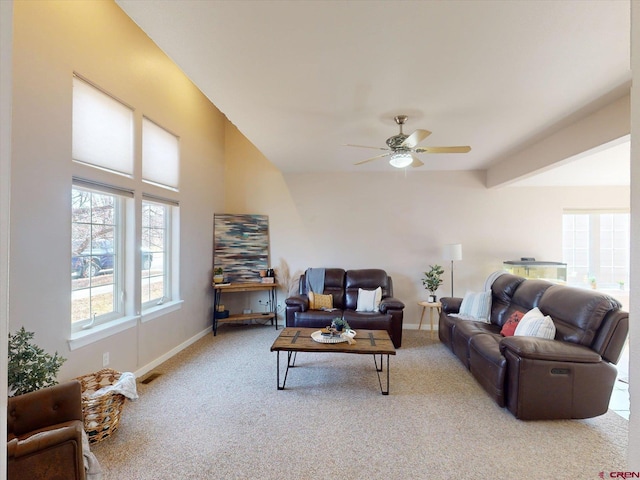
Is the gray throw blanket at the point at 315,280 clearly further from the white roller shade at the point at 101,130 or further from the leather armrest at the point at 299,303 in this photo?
the white roller shade at the point at 101,130

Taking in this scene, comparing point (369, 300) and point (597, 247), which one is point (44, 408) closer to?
point (369, 300)

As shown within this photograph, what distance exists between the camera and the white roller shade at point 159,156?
3.31m

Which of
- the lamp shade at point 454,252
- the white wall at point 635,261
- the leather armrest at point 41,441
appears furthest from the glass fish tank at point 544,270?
the leather armrest at point 41,441

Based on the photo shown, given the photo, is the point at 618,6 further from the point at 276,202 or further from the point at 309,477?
the point at 276,202

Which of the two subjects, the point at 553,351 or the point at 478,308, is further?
the point at 478,308

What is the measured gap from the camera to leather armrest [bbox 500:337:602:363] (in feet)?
7.70

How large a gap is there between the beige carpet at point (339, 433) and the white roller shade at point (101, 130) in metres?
2.18

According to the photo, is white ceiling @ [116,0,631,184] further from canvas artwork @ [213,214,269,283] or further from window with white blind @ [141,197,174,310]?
canvas artwork @ [213,214,269,283]

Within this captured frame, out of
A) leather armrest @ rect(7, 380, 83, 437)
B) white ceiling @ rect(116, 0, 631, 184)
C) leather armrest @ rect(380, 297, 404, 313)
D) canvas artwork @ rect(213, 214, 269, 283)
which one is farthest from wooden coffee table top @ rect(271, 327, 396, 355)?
white ceiling @ rect(116, 0, 631, 184)

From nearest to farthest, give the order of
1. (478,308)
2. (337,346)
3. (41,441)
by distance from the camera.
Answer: (41,441)
(337,346)
(478,308)

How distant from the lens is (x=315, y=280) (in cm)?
488

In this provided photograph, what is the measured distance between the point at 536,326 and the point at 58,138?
4303mm

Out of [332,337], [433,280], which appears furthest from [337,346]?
[433,280]

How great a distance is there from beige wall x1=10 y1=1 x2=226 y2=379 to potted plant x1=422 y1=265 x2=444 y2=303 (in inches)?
149
